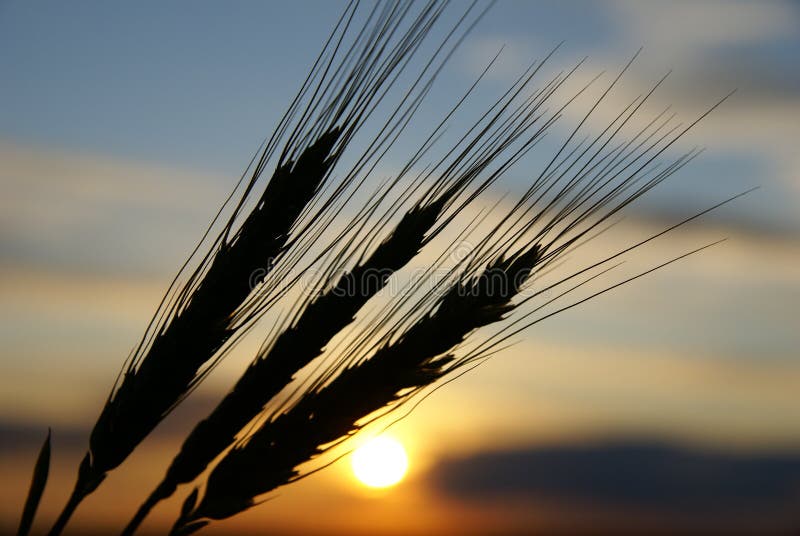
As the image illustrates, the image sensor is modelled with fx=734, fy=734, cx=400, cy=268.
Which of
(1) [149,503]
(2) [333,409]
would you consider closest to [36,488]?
(1) [149,503]

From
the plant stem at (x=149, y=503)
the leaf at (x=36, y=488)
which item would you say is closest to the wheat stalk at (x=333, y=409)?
the plant stem at (x=149, y=503)

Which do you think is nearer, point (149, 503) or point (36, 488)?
point (149, 503)

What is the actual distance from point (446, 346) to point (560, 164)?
51 centimetres

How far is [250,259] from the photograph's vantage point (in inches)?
62.5

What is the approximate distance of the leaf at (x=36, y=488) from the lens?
5.25ft

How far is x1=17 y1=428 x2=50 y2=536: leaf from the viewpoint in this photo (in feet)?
5.25

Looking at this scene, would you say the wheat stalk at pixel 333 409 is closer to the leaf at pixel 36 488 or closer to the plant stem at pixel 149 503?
the plant stem at pixel 149 503

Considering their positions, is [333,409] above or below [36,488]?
above

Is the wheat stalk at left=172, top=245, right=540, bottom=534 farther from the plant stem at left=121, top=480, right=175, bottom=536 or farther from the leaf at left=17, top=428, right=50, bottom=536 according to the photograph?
the leaf at left=17, top=428, right=50, bottom=536

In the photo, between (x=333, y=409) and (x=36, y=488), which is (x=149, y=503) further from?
(x=333, y=409)

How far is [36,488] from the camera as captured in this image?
5.60 feet

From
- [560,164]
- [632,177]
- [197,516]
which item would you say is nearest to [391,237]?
[560,164]

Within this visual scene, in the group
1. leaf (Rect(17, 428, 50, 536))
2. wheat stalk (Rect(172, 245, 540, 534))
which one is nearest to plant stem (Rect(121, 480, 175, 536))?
wheat stalk (Rect(172, 245, 540, 534))

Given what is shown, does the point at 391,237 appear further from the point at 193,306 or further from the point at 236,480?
the point at 236,480
